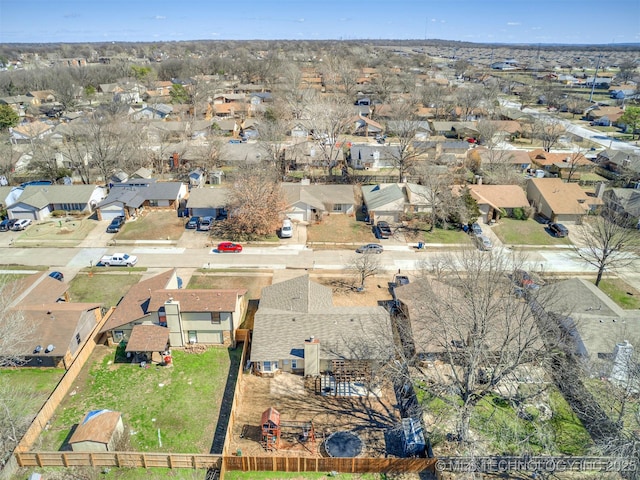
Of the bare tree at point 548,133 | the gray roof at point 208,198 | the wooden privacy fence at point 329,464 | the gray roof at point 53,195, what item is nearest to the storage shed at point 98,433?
the wooden privacy fence at point 329,464

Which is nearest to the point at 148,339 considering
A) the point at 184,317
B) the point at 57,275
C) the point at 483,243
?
the point at 184,317

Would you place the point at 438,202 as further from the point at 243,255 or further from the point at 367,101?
the point at 367,101

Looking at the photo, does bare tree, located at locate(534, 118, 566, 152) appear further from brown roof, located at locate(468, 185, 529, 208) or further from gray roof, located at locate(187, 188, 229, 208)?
gray roof, located at locate(187, 188, 229, 208)

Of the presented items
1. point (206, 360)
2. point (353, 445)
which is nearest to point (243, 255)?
point (206, 360)

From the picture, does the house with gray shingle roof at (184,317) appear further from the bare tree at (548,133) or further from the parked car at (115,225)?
the bare tree at (548,133)

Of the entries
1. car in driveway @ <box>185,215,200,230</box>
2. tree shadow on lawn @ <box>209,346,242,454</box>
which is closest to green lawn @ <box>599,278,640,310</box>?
tree shadow on lawn @ <box>209,346,242,454</box>

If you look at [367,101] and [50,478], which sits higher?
[367,101]

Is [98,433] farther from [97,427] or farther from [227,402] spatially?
[227,402]
